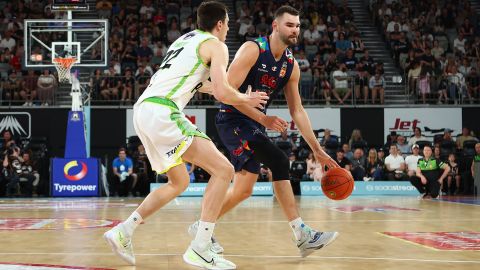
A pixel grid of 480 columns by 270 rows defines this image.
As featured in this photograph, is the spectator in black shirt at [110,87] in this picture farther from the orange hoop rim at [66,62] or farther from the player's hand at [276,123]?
the player's hand at [276,123]

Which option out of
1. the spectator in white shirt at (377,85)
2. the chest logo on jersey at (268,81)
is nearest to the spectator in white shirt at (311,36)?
the spectator in white shirt at (377,85)

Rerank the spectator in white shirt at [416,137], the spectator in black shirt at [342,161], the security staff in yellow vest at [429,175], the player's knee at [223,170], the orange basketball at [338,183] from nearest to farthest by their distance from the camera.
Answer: the player's knee at [223,170] < the orange basketball at [338,183] < the security staff in yellow vest at [429,175] < the spectator in black shirt at [342,161] < the spectator in white shirt at [416,137]

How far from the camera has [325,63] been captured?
22.8m

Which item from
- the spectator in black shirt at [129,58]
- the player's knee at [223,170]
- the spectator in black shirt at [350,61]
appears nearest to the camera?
the player's knee at [223,170]

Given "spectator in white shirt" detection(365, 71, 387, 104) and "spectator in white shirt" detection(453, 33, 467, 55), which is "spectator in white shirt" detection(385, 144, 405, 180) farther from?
"spectator in white shirt" detection(453, 33, 467, 55)

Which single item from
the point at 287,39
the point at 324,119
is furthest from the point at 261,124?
the point at 324,119

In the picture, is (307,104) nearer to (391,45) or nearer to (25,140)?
(391,45)

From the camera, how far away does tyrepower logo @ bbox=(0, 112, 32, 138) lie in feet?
65.4

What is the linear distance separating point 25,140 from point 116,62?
3866mm

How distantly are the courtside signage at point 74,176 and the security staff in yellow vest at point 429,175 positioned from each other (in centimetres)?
768

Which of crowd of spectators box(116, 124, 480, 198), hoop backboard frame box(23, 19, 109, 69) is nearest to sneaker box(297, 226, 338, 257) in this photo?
crowd of spectators box(116, 124, 480, 198)

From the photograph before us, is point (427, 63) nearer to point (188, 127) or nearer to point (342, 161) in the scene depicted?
point (342, 161)

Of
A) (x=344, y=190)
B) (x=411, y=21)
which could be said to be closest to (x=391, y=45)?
(x=411, y=21)

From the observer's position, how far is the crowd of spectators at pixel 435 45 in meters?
21.4
